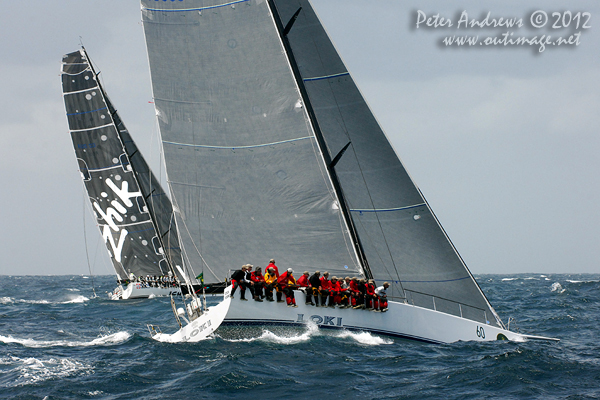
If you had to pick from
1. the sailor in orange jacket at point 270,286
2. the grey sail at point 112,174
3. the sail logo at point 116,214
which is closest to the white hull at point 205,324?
the sailor in orange jacket at point 270,286

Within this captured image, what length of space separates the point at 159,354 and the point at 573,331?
12.1 m

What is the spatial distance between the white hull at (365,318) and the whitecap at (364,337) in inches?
4.9

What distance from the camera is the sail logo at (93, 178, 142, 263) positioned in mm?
32938

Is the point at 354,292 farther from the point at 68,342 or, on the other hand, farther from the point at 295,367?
the point at 68,342

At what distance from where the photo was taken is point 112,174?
1286 inches

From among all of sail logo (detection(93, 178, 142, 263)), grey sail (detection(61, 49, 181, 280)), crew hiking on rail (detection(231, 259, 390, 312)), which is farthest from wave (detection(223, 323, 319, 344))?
sail logo (detection(93, 178, 142, 263))

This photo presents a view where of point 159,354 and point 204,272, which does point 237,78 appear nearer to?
point 204,272

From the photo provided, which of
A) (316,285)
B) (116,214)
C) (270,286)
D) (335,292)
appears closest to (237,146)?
(270,286)

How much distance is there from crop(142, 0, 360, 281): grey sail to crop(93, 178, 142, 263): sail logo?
18.6 metres

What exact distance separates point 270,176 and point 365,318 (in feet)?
13.6

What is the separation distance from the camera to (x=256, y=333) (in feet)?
44.4

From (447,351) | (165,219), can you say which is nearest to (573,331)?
(447,351)

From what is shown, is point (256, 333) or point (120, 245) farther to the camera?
point (120, 245)

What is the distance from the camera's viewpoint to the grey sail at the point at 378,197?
15039mm
